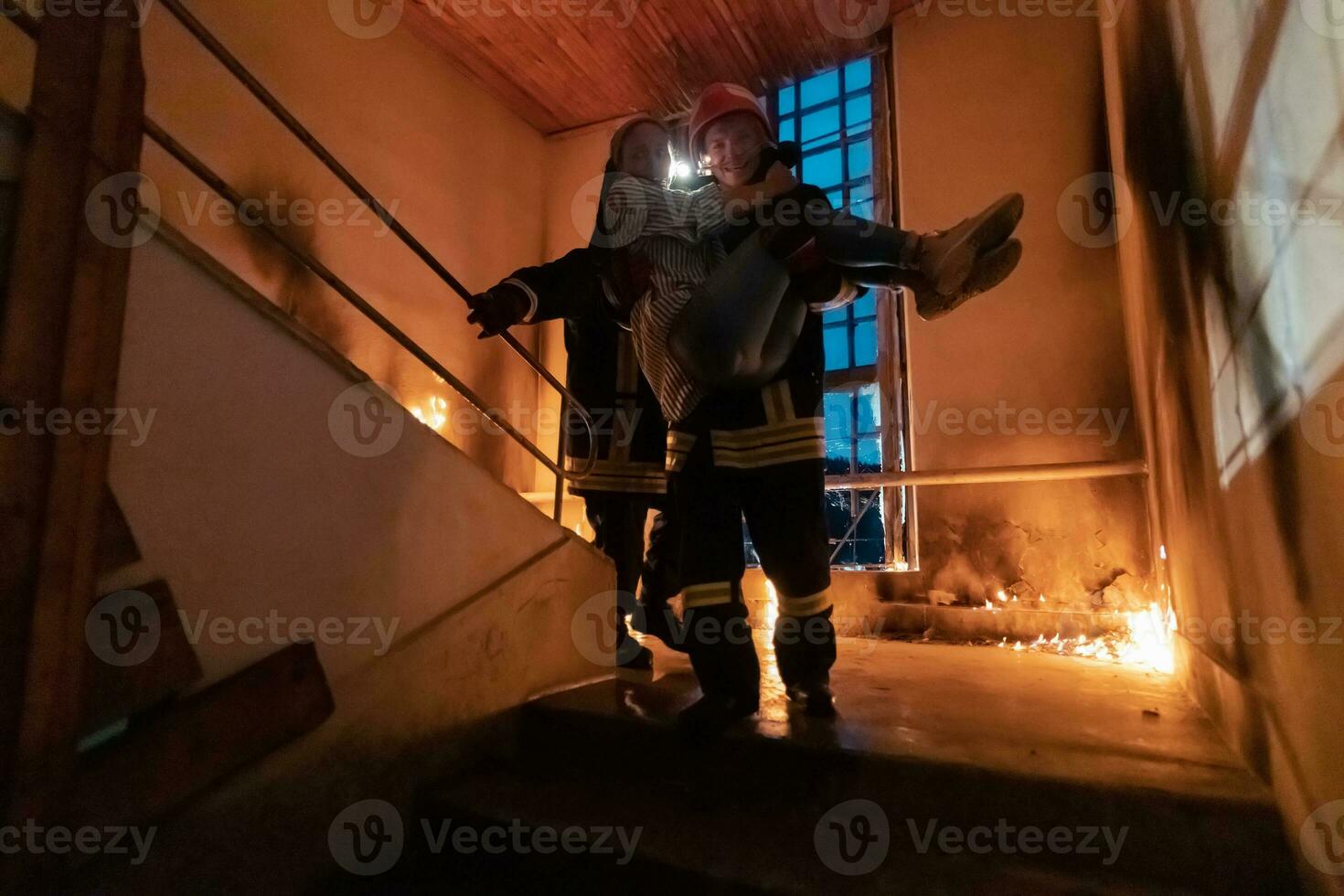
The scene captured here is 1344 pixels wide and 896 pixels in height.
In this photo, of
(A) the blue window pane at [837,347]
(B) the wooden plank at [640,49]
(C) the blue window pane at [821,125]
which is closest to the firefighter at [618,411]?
(B) the wooden plank at [640,49]

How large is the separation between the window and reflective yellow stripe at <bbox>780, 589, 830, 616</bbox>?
261cm

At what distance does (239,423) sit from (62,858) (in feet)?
2.42

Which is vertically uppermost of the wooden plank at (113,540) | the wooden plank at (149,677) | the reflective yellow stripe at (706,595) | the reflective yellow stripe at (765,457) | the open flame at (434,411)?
the open flame at (434,411)

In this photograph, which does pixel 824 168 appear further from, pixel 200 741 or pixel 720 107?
pixel 200 741

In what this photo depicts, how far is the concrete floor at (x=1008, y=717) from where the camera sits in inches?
50.2

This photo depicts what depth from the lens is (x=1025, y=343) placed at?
3467 millimetres

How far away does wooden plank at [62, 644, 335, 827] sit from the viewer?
42.9 inches

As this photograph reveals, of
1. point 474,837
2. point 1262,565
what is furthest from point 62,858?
point 1262,565

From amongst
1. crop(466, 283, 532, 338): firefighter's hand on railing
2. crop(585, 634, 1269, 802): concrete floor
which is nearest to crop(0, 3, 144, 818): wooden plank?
crop(466, 283, 532, 338): firefighter's hand on railing

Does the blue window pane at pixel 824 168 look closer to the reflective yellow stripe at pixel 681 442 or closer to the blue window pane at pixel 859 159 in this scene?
the blue window pane at pixel 859 159

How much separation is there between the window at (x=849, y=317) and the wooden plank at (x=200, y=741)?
3.41 metres

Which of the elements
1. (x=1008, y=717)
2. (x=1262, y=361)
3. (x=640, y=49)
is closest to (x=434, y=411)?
(x=640, y=49)

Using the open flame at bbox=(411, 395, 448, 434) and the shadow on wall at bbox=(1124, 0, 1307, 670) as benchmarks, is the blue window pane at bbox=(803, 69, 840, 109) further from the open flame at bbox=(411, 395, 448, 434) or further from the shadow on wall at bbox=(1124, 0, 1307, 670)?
the open flame at bbox=(411, 395, 448, 434)

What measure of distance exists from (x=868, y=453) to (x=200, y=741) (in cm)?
424
